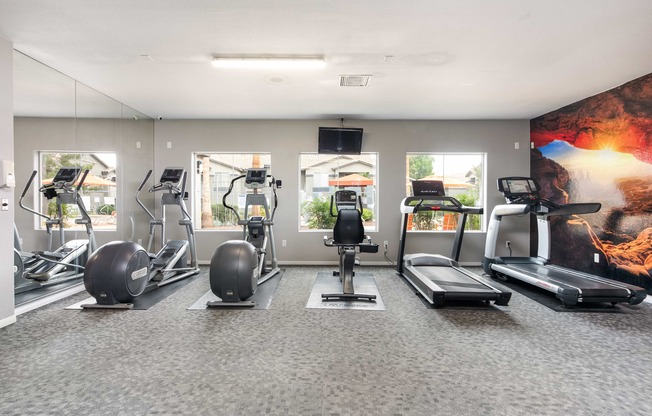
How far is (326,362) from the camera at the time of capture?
7.64ft

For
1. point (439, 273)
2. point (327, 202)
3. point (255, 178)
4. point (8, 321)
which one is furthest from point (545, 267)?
point (8, 321)

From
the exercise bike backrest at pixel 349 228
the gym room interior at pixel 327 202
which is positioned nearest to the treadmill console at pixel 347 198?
the gym room interior at pixel 327 202

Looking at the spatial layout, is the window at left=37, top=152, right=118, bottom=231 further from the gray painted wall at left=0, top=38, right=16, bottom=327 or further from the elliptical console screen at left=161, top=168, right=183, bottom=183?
the gray painted wall at left=0, top=38, right=16, bottom=327

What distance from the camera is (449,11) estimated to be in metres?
2.51

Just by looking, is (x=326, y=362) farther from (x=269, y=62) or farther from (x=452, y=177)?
(x=452, y=177)

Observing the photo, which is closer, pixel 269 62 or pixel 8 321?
pixel 8 321

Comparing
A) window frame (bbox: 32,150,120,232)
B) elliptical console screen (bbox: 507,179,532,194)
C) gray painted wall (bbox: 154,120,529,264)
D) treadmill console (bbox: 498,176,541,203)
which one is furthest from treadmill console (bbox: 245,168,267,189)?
elliptical console screen (bbox: 507,179,532,194)

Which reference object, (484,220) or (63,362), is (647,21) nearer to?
(484,220)

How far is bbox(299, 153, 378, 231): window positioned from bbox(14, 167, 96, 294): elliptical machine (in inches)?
134

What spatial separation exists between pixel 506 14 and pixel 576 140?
337cm

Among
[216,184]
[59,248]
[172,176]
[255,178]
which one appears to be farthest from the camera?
[216,184]

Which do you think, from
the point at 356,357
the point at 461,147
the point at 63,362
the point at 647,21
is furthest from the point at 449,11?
the point at 63,362

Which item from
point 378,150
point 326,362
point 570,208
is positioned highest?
point 378,150

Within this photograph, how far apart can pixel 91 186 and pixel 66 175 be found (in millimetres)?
523
